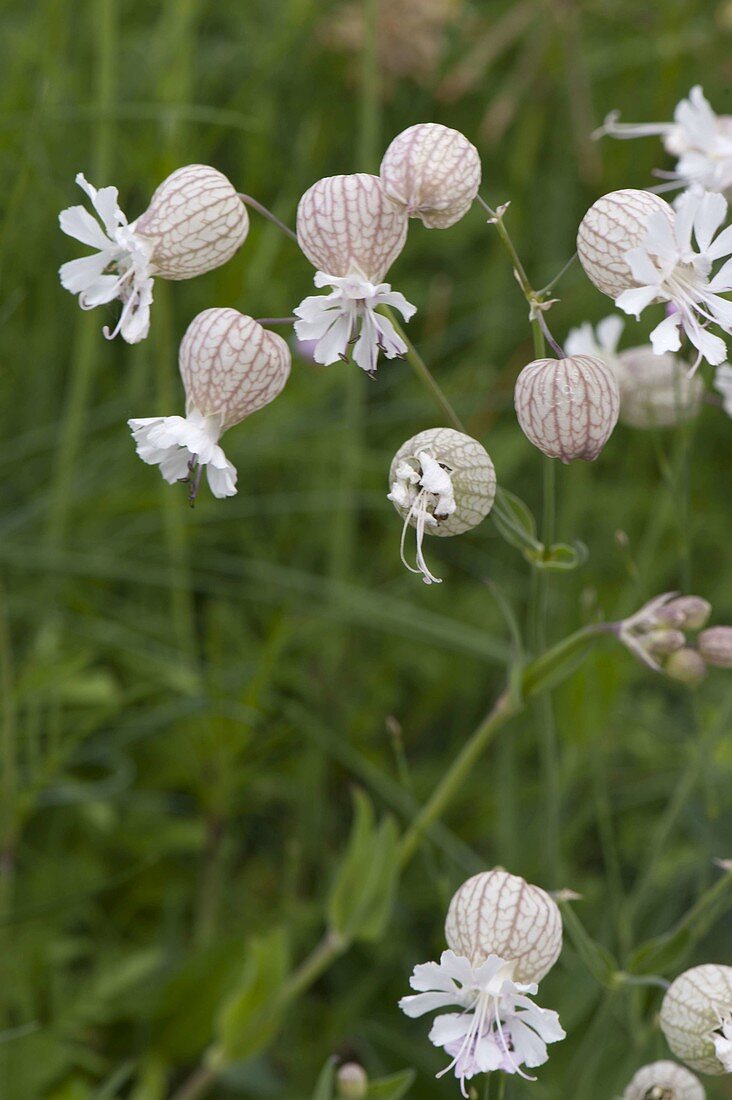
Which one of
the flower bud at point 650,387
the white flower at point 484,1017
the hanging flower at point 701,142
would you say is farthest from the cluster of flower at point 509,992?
the hanging flower at point 701,142

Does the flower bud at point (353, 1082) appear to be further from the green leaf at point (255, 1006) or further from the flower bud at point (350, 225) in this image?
the flower bud at point (350, 225)

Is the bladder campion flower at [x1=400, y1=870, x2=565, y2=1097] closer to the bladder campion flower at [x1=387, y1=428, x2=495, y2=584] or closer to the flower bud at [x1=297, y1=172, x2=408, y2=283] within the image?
the bladder campion flower at [x1=387, y1=428, x2=495, y2=584]

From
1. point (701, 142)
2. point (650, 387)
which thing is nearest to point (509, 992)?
point (650, 387)

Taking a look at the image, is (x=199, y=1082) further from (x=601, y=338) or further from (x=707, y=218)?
(x=707, y=218)

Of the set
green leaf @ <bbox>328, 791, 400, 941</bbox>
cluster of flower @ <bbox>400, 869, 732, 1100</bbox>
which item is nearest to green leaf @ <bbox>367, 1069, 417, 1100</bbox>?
cluster of flower @ <bbox>400, 869, 732, 1100</bbox>

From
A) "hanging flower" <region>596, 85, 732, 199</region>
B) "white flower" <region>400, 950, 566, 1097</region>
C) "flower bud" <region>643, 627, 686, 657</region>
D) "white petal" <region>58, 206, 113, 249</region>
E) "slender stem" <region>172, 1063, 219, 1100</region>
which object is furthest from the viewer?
"slender stem" <region>172, 1063, 219, 1100</region>

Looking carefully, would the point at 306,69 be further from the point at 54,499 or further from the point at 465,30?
the point at 54,499

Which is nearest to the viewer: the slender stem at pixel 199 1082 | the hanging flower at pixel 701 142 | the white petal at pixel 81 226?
the white petal at pixel 81 226

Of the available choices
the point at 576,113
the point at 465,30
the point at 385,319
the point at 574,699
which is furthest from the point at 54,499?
the point at 465,30
